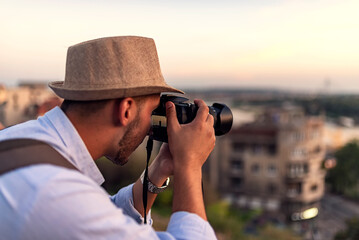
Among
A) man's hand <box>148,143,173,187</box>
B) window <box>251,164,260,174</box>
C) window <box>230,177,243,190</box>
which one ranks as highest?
man's hand <box>148,143,173,187</box>

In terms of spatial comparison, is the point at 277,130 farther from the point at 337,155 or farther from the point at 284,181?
the point at 337,155

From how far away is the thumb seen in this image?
0.80 metres

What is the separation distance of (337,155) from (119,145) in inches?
1213

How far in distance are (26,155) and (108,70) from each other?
0.24 m

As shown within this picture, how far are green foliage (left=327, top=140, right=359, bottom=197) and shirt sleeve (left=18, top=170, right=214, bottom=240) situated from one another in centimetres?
3045

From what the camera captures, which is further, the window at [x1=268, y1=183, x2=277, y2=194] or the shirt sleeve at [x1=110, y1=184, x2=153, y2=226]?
the window at [x1=268, y1=183, x2=277, y2=194]

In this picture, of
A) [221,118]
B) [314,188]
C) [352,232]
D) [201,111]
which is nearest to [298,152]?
[314,188]

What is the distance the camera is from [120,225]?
576 mm

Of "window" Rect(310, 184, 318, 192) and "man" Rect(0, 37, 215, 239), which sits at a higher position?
"man" Rect(0, 37, 215, 239)

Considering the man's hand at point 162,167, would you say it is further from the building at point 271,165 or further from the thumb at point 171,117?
the building at point 271,165

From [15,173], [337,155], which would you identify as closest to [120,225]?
[15,173]

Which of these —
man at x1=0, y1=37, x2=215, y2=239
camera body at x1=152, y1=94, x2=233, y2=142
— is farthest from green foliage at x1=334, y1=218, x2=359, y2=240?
man at x1=0, y1=37, x2=215, y2=239

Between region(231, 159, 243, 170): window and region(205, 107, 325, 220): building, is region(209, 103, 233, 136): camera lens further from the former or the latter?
region(231, 159, 243, 170): window

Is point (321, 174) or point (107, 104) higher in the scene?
point (107, 104)
